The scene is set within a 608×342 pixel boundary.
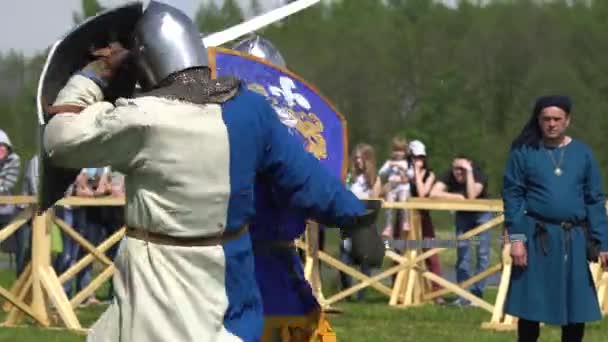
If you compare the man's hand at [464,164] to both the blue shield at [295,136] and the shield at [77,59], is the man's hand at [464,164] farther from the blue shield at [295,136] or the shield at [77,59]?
the shield at [77,59]

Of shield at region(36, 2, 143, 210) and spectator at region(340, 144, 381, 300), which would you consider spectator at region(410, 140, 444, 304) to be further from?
shield at region(36, 2, 143, 210)

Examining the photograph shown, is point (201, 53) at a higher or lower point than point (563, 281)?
higher

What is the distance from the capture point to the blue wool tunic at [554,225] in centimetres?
802

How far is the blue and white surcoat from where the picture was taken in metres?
4.17

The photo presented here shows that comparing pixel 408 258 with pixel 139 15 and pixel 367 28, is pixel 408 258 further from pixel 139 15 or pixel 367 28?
pixel 367 28

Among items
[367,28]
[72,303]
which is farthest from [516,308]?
[367,28]

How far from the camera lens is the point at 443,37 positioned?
40375 millimetres

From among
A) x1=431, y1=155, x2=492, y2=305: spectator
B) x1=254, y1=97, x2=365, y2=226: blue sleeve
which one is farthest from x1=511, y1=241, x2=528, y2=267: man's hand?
x1=431, y1=155, x2=492, y2=305: spectator

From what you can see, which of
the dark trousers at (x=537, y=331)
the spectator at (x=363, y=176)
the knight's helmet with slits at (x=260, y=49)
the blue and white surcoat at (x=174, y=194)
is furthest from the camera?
the spectator at (x=363, y=176)

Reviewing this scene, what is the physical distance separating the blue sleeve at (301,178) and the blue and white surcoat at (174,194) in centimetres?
4

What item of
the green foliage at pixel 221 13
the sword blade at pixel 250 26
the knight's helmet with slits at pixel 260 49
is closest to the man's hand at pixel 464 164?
the knight's helmet with slits at pixel 260 49

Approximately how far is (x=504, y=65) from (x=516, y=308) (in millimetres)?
30528

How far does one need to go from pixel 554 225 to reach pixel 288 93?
2826 mm

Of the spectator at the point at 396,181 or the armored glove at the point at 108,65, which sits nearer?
the armored glove at the point at 108,65
